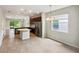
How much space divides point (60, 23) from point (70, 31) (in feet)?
2.32

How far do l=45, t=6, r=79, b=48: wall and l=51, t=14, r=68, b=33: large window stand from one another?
5.9 inches

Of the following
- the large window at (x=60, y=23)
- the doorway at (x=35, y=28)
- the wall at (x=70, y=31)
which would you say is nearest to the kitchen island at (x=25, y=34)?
the doorway at (x=35, y=28)

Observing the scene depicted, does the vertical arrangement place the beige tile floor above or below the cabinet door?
below

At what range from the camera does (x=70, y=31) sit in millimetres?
5043

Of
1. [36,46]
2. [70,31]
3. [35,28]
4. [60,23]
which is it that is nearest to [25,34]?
[35,28]

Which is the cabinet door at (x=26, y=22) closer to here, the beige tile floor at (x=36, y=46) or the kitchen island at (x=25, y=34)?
the kitchen island at (x=25, y=34)

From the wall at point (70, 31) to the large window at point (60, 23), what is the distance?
0.15 meters

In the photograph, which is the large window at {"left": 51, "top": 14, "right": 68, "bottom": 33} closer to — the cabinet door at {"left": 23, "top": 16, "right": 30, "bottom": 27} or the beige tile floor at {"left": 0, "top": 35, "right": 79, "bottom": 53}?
the beige tile floor at {"left": 0, "top": 35, "right": 79, "bottom": 53}

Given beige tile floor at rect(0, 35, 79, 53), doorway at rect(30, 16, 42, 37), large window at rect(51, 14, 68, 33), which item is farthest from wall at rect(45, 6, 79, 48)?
doorway at rect(30, 16, 42, 37)

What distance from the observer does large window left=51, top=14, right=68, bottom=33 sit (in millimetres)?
4766

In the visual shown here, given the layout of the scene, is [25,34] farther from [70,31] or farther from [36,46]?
[70,31]

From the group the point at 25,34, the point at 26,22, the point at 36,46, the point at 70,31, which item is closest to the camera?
the point at 26,22
